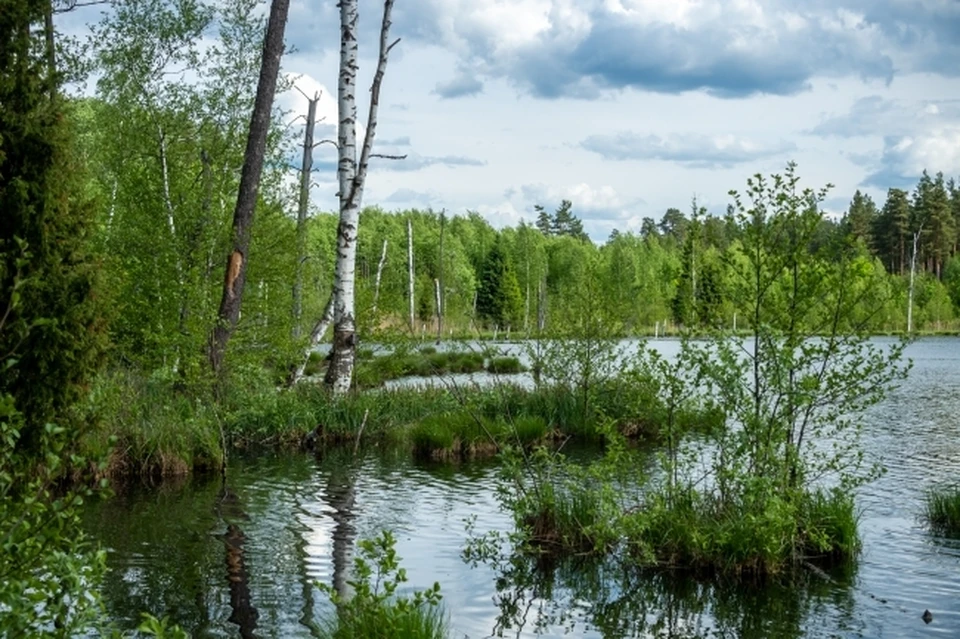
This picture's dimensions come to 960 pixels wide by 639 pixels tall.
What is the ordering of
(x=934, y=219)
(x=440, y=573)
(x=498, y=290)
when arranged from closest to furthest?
(x=440, y=573) < (x=498, y=290) < (x=934, y=219)

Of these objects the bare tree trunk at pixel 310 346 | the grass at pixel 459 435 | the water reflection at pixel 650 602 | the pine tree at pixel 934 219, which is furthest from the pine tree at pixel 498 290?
the water reflection at pixel 650 602

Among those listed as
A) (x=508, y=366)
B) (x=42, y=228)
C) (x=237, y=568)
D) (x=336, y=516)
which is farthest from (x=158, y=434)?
(x=508, y=366)

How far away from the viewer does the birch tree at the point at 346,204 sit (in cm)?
1859

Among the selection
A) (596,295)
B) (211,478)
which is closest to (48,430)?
(211,478)

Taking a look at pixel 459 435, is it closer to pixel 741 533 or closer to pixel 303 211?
pixel 741 533

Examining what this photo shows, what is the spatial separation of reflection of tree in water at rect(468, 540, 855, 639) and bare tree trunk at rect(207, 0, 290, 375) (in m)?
8.17

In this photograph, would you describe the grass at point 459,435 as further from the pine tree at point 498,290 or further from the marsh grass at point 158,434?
the pine tree at point 498,290

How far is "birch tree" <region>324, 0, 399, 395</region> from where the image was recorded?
18.6 meters

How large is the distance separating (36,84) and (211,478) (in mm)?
7356

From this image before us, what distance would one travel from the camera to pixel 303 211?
2770cm

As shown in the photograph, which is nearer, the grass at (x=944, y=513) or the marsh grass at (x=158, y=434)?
the grass at (x=944, y=513)

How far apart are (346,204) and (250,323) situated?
293 cm

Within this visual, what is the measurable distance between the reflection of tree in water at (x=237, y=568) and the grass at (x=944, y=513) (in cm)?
779

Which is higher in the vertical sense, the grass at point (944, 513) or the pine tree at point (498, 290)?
the pine tree at point (498, 290)
